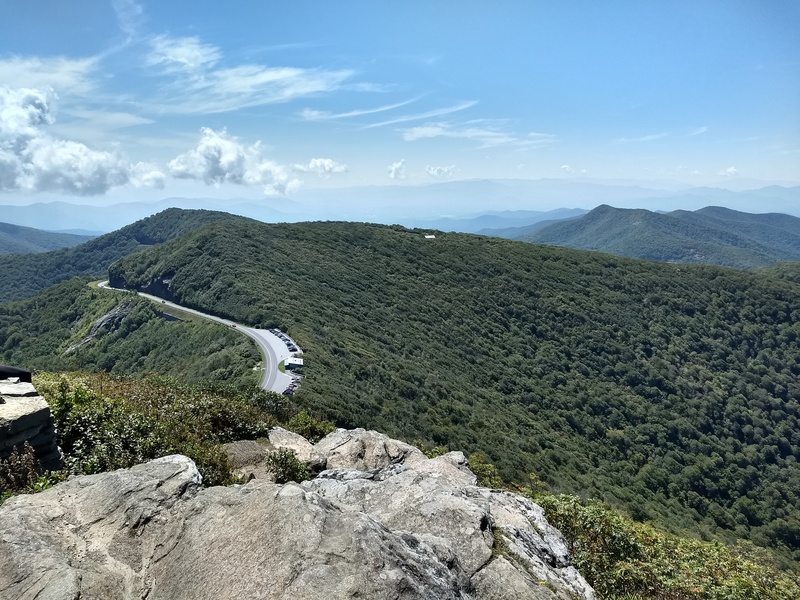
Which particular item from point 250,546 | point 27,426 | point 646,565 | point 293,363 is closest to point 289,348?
point 293,363

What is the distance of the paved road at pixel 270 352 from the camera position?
5644 cm

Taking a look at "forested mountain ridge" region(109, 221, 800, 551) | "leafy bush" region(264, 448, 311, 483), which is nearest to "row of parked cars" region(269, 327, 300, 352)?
"forested mountain ridge" region(109, 221, 800, 551)

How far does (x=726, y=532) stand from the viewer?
77312 millimetres

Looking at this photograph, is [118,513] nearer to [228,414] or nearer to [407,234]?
[228,414]

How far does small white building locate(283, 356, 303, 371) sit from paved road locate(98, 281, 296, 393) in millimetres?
1289

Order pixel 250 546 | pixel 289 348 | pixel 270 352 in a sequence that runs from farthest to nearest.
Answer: pixel 289 348, pixel 270 352, pixel 250 546

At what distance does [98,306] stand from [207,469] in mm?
133592

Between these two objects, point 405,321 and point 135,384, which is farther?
point 405,321

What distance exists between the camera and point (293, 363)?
6450 centimetres

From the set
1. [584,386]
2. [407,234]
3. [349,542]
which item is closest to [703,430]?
[584,386]

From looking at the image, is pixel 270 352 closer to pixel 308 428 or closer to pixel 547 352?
pixel 308 428

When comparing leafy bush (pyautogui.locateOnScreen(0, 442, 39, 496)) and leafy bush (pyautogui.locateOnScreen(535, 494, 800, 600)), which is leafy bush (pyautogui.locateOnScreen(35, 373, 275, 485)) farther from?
leafy bush (pyautogui.locateOnScreen(535, 494, 800, 600))

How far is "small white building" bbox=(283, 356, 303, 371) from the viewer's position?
6382cm

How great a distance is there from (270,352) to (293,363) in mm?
7694
